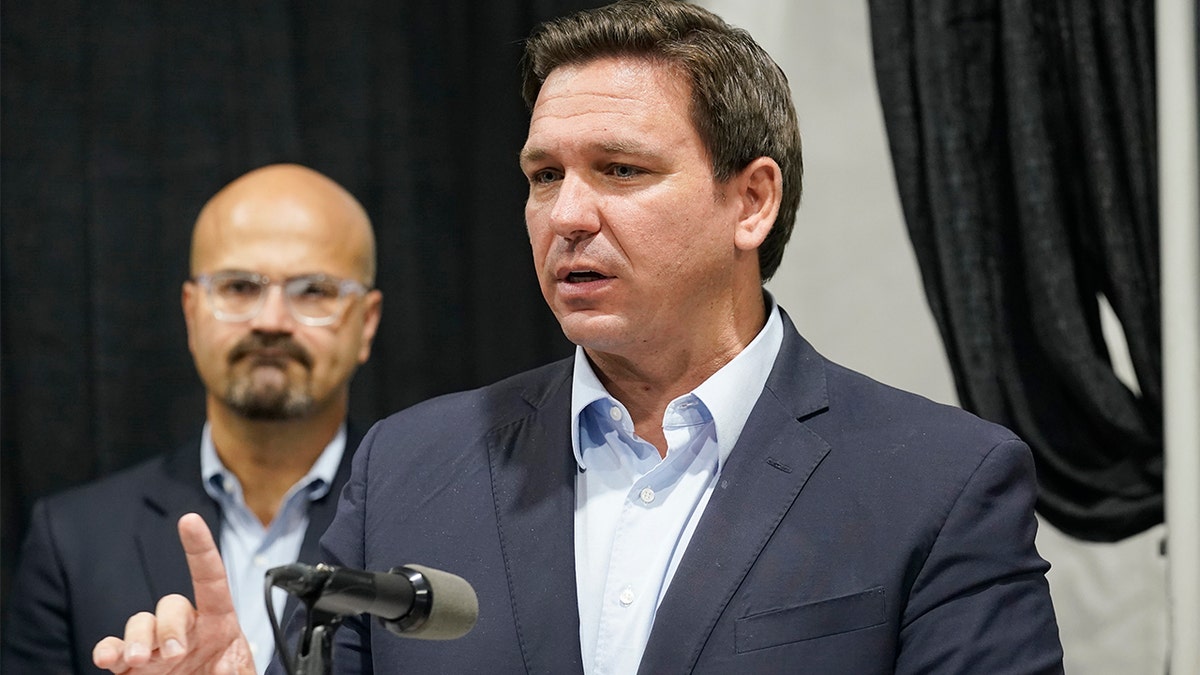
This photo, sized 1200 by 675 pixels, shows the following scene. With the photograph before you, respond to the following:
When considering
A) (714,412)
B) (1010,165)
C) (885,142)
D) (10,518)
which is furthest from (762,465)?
(10,518)

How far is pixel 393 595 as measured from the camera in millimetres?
1234

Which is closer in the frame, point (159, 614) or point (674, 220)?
point (159, 614)

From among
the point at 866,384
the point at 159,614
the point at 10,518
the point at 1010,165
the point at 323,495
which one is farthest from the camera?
the point at 10,518

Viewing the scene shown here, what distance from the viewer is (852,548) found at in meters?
1.69

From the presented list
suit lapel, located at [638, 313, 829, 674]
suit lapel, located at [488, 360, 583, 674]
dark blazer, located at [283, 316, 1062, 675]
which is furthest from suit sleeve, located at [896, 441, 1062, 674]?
suit lapel, located at [488, 360, 583, 674]

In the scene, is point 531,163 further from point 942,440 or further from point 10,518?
point 10,518

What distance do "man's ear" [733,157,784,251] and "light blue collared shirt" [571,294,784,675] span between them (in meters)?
0.13

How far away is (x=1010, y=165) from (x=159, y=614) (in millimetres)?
1820

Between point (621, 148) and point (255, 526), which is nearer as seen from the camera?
point (621, 148)

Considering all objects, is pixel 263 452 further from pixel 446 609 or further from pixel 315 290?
pixel 446 609

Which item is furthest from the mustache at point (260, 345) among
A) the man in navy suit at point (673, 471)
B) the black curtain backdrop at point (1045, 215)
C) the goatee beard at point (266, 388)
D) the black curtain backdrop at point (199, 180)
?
the black curtain backdrop at point (1045, 215)

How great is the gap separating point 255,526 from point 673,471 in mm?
1486

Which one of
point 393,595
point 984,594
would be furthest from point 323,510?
point 393,595

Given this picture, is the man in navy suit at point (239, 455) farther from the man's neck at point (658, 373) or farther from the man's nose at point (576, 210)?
the man's nose at point (576, 210)
